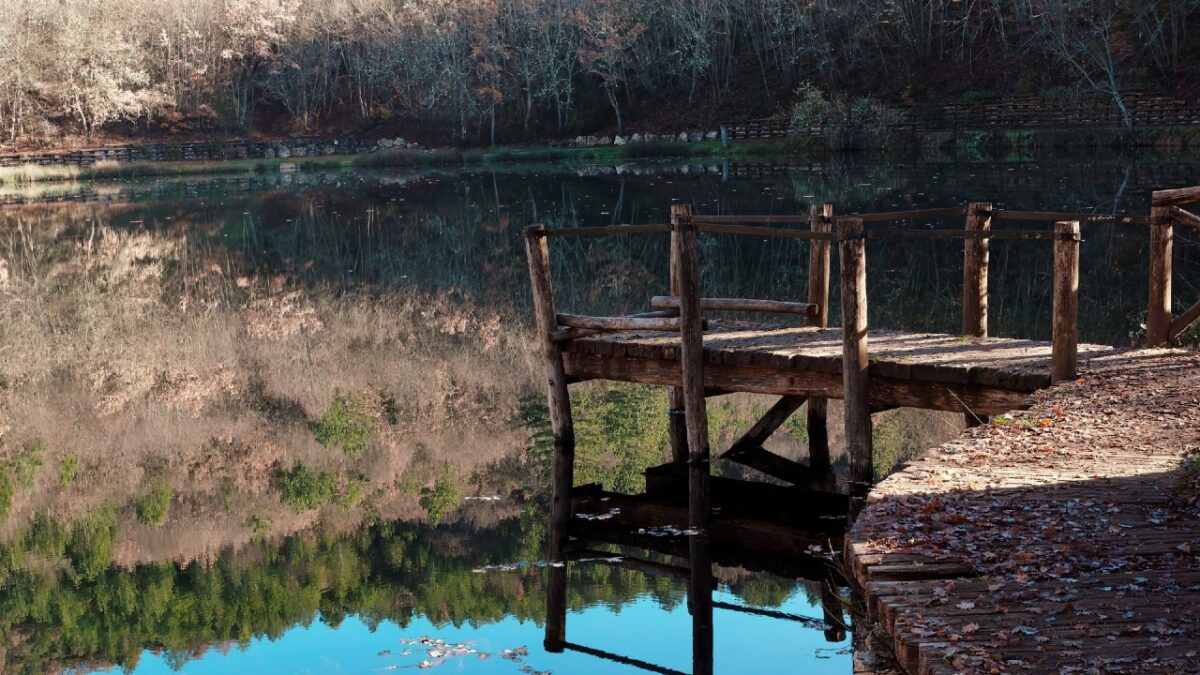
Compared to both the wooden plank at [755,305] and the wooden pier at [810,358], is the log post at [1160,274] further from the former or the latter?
the wooden plank at [755,305]

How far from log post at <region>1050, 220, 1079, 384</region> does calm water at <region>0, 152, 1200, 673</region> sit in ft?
9.08

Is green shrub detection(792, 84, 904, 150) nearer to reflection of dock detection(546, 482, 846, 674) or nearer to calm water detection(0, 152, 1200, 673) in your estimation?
calm water detection(0, 152, 1200, 673)

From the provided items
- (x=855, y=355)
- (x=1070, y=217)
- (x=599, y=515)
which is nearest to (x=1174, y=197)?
(x=1070, y=217)

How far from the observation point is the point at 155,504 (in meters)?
14.0

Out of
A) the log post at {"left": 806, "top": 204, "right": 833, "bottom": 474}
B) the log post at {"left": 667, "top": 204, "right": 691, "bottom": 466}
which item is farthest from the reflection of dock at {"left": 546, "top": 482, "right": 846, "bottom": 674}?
the log post at {"left": 806, "top": 204, "right": 833, "bottom": 474}

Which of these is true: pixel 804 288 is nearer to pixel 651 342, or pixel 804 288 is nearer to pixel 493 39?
pixel 651 342

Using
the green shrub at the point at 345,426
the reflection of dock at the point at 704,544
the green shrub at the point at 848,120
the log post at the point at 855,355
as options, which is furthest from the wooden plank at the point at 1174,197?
the green shrub at the point at 848,120

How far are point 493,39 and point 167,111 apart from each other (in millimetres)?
23820

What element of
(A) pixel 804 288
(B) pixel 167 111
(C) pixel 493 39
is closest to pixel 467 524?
(A) pixel 804 288

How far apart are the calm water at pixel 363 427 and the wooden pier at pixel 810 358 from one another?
524mm

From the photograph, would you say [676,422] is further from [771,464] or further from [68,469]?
[68,469]

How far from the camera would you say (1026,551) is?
22.9 ft

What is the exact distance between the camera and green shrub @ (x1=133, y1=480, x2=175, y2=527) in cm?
1350

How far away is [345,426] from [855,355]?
7178mm
